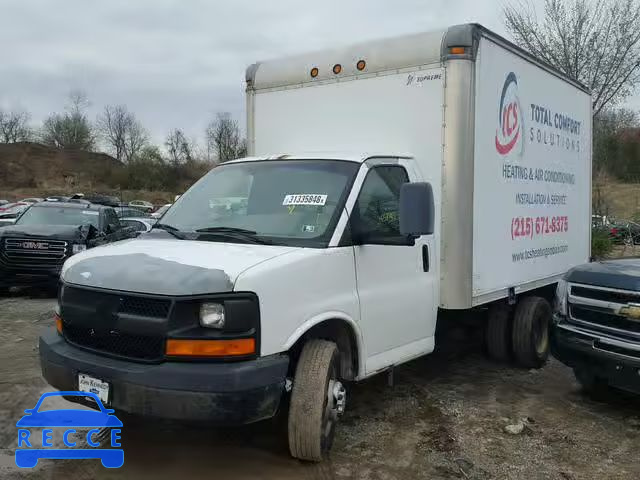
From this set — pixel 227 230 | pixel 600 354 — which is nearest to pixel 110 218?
pixel 227 230

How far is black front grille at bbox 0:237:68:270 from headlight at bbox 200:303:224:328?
26.9 ft

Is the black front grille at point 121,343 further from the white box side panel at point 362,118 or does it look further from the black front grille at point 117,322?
the white box side panel at point 362,118

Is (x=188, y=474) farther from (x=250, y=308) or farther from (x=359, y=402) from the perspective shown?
(x=359, y=402)

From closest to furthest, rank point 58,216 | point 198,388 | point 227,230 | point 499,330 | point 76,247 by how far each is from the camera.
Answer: point 198,388, point 227,230, point 499,330, point 76,247, point 58,216

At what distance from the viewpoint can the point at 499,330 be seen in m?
6.77

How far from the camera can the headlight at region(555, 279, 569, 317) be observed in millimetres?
5641

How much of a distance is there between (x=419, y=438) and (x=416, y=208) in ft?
5.72

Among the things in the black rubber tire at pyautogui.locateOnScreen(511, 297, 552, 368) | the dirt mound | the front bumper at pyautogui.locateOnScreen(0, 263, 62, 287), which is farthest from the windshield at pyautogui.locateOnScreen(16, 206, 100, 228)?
the dirt mound

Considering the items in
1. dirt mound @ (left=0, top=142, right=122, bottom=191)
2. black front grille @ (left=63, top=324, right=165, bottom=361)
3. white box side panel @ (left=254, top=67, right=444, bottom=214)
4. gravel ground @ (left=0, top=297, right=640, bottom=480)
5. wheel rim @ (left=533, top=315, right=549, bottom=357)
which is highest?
dirt mound @ (left=0, top=142, right=122, bottom=191)

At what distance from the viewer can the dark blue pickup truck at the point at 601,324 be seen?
4.95 meters

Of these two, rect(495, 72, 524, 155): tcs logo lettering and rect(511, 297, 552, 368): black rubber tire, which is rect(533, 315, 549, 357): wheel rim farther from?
rect(495, 72, 524, 155): tcs logo lettering

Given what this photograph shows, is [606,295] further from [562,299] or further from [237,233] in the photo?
[237,233]

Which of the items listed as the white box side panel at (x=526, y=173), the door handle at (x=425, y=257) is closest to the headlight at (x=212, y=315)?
the door handle at (x=425, y=257)

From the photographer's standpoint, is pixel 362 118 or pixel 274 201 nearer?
pixel 274 201
